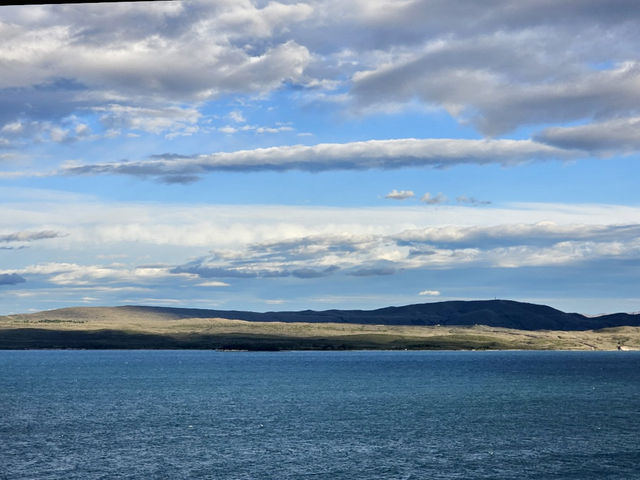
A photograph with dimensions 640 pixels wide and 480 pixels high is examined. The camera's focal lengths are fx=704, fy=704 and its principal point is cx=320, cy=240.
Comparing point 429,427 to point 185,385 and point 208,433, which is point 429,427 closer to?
point 208,433

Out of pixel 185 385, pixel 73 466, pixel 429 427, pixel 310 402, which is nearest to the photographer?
pixel 73 466

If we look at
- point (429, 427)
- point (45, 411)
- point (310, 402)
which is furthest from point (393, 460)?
point (45, 411)

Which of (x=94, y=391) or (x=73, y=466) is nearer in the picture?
(x=73, y=466)

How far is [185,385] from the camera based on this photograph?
184000 millimetres

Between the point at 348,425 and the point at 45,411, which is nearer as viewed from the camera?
the point at 348,425

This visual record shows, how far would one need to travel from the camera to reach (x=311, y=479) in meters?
68.7

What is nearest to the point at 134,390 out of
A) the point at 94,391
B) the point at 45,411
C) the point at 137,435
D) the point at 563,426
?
the point at 94,391

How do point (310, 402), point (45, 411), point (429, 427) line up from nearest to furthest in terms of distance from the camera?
point (429, 427) < point (45, 411) < point (310, 402)

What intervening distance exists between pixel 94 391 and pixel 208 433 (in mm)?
77519

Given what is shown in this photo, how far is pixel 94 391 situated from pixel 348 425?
82.0 metres

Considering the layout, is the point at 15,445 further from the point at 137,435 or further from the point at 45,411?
the point at 45,411

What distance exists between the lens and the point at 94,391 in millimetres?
164875

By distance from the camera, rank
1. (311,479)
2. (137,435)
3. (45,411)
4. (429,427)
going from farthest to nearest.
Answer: (45,411), (429,427), (137,435), (311,479)

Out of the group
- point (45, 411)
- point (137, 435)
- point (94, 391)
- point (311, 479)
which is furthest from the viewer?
point (94, 391)
